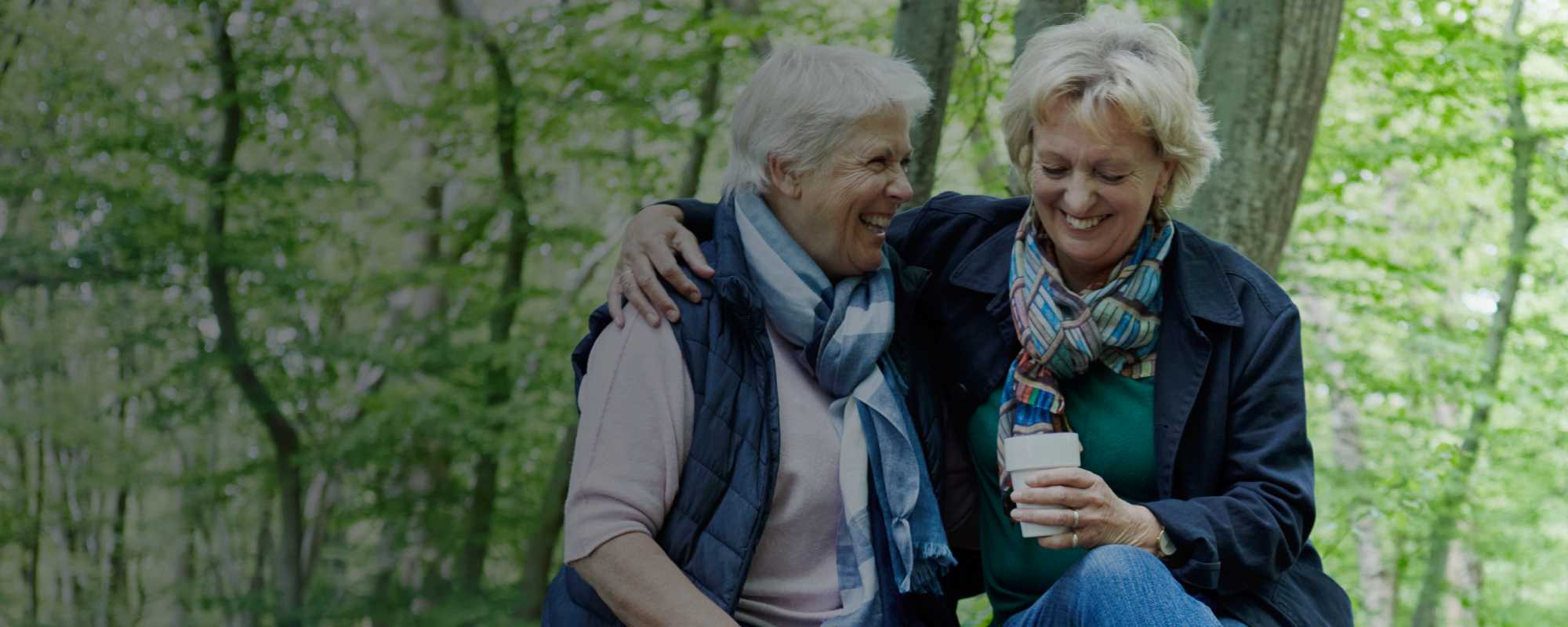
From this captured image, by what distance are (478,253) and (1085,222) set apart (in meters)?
8.22

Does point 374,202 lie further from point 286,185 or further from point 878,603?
point 878,603

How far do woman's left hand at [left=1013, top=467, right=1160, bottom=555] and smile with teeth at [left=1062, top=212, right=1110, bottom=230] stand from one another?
40 centimetres

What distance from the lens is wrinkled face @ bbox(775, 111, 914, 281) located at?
2.08 metres

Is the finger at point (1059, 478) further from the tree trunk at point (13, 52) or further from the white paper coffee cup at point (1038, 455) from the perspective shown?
the tree trunk at point (13, 52)

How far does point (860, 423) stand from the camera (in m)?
2.01

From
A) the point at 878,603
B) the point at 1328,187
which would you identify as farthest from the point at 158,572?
the point at 878,603

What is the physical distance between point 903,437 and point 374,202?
9497mm

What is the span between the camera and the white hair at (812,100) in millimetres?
2061

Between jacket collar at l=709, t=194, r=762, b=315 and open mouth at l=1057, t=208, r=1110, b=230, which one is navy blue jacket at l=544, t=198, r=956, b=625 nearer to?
jacket collar at l=709, t=194, r=762, b=315

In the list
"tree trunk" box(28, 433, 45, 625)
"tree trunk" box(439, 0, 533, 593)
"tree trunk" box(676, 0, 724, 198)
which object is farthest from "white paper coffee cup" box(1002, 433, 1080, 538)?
"tree trunk" box(28, 433, 45, 625)

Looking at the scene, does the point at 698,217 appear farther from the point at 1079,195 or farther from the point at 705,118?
the point at 705,118

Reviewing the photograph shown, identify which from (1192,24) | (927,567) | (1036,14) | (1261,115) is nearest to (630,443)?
(927,567)

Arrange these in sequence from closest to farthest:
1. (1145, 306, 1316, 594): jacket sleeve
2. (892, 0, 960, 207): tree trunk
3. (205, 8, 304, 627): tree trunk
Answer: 1. (1145, 306, 1316, 594): jacket sleeve
2. (892, 0, 960, 207): tree trunk
3. (205, 8, 304, 627): tree trunk

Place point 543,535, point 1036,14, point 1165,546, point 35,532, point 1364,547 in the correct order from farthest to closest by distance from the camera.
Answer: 1. point 35,532
2. point 1364,547
3. point 543,535
4. point 1036,14
5. point 1165,546
